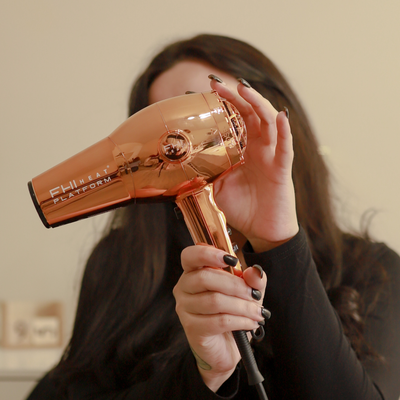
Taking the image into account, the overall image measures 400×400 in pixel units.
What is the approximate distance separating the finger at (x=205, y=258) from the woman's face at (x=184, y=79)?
37 cm

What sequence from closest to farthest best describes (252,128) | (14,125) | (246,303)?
(246,303), (252,128), (14,125)

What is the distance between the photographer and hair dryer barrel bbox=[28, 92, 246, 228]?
1.28ft

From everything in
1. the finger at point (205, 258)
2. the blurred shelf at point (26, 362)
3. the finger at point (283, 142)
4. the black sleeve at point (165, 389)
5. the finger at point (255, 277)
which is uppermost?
the finger at point (283, 142)

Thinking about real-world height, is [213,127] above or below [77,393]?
above

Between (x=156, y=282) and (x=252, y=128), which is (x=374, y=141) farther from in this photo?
(x=156, y=282)

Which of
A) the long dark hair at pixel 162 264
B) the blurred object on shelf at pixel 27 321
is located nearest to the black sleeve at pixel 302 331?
the long dark hair at pixel 162 264

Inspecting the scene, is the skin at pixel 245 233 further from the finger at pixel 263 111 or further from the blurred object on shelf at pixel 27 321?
the blurred object on shelf at pixel 27 321

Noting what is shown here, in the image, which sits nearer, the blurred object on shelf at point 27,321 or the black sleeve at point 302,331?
the black sleeve at point 302,331

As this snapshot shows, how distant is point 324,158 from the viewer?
84 cm

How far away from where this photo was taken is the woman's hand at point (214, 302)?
0.38 m

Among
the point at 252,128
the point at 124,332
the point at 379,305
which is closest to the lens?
the point at 252,128

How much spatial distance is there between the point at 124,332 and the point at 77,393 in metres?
0.14

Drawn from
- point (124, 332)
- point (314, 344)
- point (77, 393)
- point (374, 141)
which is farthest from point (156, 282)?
point (374, 141)

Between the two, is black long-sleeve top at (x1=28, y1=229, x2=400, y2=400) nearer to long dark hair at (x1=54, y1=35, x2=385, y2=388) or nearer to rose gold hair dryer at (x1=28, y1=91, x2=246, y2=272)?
rose gold hair dryer at (x1=28, y1=91, x2=246, y2=272)
